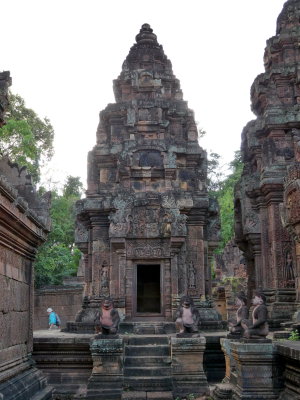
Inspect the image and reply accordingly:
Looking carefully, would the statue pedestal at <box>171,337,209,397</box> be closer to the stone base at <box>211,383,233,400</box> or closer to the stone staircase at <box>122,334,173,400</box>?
the stone staircase at <box>122,334,173,400</box>

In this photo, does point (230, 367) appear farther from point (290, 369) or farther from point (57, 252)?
point (57, 252)

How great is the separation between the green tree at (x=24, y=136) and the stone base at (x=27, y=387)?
13.2 meters

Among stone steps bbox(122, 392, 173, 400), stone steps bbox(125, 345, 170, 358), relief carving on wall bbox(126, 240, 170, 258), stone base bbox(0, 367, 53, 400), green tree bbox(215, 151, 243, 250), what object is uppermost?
green tree bbox(215, 151, 243, 250)

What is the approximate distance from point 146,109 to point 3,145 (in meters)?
9.27

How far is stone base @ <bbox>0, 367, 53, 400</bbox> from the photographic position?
489 cm

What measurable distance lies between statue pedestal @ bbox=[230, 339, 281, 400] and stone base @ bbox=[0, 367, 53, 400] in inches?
103

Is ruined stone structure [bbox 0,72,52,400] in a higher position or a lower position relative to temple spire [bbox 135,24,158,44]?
lower

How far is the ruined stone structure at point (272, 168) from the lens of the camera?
485 inches

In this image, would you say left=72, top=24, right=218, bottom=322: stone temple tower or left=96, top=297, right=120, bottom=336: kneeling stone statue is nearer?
left=96, top=297, right=120, bottom=336: kneeling stone statue

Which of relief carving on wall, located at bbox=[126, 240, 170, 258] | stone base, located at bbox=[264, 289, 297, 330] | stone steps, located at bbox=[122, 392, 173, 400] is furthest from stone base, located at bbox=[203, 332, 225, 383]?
relief carving on wall, located at bbox=[126, 240, 170, 258]

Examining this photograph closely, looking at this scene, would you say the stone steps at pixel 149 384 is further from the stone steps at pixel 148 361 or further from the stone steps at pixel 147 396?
the stone steps at pixel 148 361

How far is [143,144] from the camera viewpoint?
14.7m

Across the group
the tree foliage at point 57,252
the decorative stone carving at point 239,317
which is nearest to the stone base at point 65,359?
the decorative stone carving at point 239,317

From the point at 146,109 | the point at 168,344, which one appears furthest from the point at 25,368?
the point at 146,109
